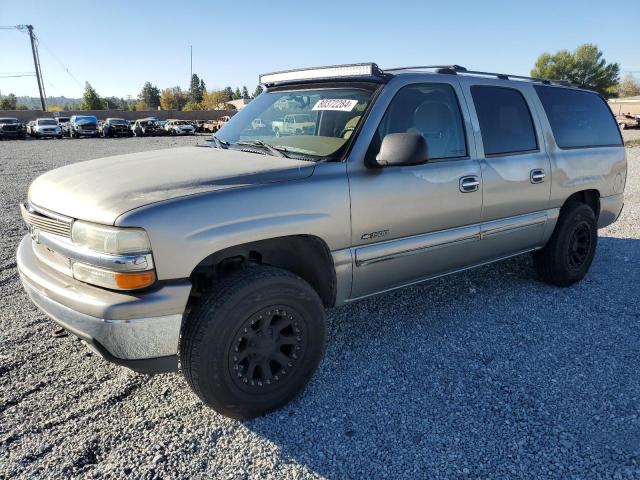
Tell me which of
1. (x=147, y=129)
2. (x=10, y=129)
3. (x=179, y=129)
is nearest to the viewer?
(x=10, y=129)

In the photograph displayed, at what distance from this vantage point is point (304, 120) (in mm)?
3330

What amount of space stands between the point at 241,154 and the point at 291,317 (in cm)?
116

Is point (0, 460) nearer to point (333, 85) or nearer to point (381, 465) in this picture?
point (381, 465)

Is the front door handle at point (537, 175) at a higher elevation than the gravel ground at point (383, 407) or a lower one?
higher

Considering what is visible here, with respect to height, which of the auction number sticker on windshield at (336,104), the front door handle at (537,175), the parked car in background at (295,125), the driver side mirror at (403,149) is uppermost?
the auction number sticker on windshield at (336,104)

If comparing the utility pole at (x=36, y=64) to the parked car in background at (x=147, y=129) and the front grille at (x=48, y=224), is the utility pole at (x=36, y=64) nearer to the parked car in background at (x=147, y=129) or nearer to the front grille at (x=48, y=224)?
the parked car in background at (x=147, y=129)

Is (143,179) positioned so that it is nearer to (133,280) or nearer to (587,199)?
(133,280)

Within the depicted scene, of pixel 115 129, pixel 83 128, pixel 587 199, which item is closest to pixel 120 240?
pixel 587 199

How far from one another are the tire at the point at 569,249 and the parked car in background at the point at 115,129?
122 ft

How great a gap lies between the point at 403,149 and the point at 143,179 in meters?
1.47

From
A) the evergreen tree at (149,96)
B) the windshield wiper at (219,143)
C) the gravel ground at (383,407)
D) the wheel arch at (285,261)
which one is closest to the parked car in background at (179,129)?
the gravel ground at (383,407)

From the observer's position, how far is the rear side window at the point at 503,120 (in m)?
3.73

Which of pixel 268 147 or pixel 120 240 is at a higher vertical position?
pixel 268 147

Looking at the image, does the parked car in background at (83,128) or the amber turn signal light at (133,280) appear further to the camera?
the parked car in background at (83,128)
